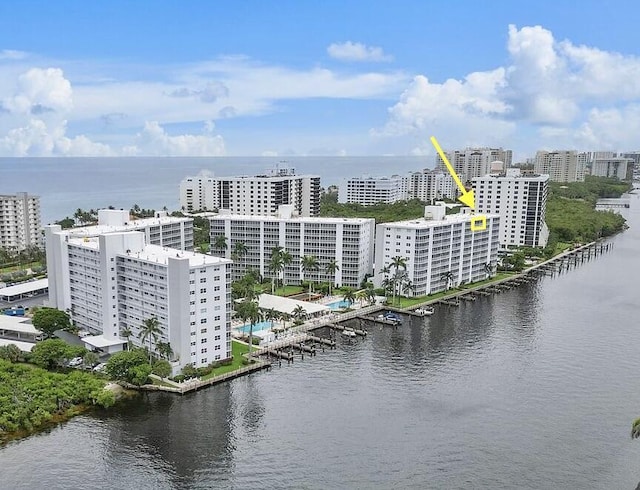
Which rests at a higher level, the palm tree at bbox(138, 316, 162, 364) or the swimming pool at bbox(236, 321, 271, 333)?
the palm tree at bbox(138, 316, 162, 364)

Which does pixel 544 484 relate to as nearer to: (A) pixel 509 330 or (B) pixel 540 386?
(B) pixel 540 386

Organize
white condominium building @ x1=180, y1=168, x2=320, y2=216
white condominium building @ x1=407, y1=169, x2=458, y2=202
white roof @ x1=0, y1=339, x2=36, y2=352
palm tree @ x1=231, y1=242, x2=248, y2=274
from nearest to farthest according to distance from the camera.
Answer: white roof @ x1=0, y1=339, x2=36, y2=352
palm tree @ x1=231, y1=242, x2=248, y2=274
white condominium building @ x1=180, y1=168, x2=320, y2=216
white condominium building @ x1=407, y1=169, x2=458, y2=202

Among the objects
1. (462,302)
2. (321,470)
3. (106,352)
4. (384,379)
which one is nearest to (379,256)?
(462,302)

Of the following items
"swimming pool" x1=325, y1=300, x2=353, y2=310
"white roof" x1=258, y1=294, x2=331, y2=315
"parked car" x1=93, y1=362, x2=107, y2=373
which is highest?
"white roof" x1=258, y1=294, x2=331, y2=315

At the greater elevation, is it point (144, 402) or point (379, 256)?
point (379, 256)

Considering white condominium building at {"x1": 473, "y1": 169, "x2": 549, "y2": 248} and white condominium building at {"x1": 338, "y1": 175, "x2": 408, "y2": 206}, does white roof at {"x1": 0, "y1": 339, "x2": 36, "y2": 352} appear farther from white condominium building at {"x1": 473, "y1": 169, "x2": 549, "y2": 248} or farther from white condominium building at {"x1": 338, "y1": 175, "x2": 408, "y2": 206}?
white condominium building at {"x1": 338, "y1": 175, "x2": 408, "y2": 206}

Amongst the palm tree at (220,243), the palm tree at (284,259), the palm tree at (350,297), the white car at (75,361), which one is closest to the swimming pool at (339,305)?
the palm tree at (350,297)

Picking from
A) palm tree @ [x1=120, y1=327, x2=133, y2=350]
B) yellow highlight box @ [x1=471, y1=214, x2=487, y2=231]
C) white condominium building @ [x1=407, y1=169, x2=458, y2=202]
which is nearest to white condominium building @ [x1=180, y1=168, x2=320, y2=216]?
yellow highlight box @ [x1=471, y1=214, x2=487, y2=231]

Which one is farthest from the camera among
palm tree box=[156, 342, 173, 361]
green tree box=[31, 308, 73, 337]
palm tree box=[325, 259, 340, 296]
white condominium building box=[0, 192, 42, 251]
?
white condominium building box=[0, 192, 42, 251]
